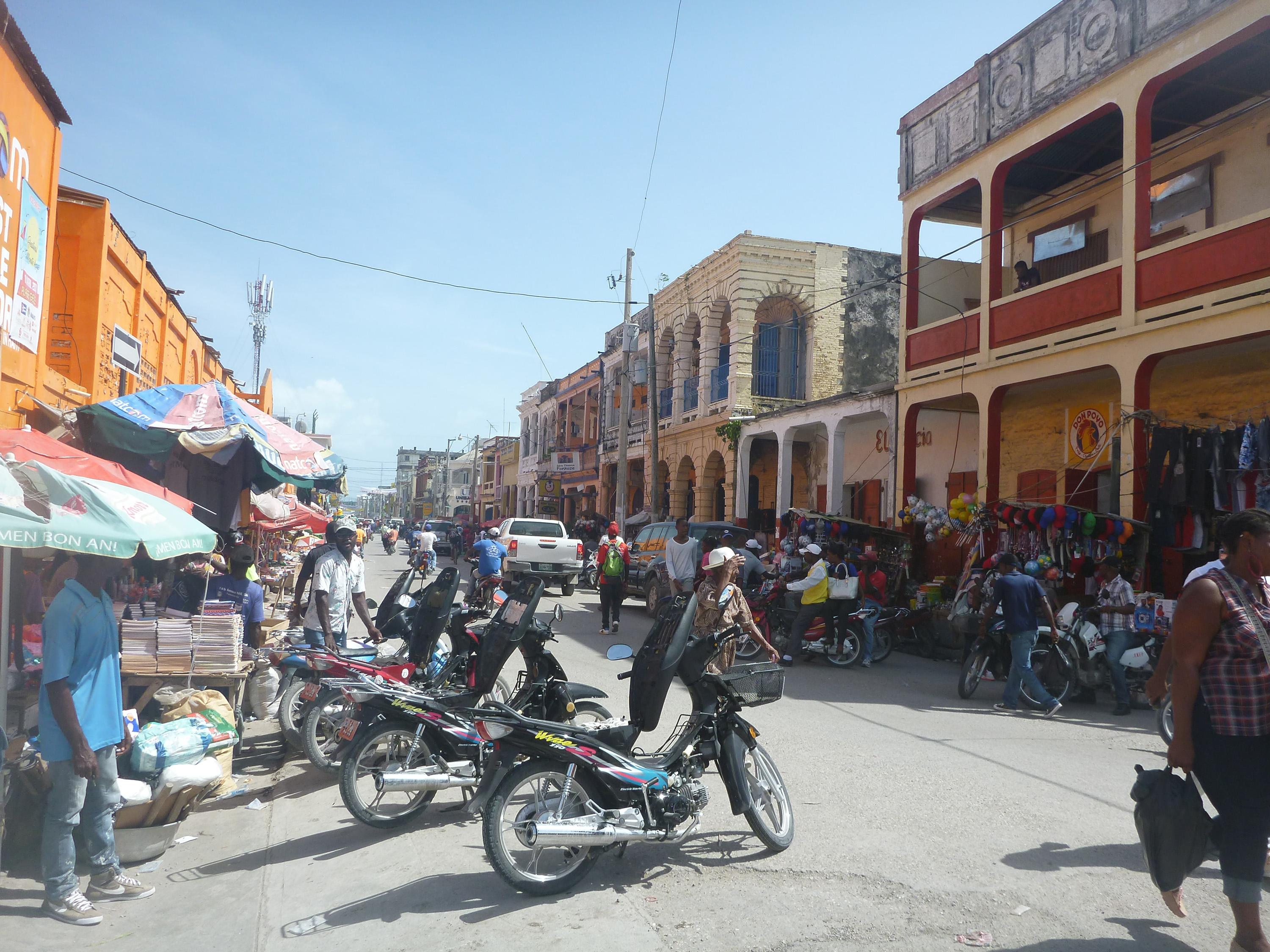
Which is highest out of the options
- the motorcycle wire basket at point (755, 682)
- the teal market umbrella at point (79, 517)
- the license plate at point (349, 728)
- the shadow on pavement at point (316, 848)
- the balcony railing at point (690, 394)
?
the balcony railing at point (690, 394)

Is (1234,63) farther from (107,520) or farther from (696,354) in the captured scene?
(696,354)

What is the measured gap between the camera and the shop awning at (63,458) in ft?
18.1

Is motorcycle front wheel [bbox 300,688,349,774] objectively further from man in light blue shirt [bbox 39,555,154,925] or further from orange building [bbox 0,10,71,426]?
orange building [bbox 0,10,71,426]

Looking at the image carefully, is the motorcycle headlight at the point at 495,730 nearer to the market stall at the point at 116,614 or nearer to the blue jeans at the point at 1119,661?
the market stall at the point at 116,614

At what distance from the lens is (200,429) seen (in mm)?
8359

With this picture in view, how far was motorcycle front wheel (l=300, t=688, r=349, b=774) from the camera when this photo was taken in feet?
21.1

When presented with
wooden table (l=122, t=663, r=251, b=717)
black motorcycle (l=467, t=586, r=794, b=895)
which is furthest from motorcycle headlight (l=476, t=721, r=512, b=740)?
wooden table (l=122, t=663, r=251, b=717)

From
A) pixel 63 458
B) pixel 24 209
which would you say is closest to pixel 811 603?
pixel 63 458

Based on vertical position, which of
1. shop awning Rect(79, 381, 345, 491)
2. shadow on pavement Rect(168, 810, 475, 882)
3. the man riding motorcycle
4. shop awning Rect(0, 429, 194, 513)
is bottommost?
shadow on pavement Rect(168, 810, 475, 882)

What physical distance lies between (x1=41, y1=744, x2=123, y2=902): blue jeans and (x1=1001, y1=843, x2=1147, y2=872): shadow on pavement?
4.57 m

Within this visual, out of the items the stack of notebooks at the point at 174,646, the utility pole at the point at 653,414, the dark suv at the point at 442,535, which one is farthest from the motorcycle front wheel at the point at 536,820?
the dark suv at the point at 442,535

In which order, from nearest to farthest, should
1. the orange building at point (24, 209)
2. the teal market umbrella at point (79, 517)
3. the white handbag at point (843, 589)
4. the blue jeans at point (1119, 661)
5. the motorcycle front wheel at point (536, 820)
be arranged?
the teal market umbrella at point (79, 517) < the motorcycle front wheel at point (536, 820) < the orange building at point (24, 209) < the blue jeans at point (1119, 661) < the white handbag at point (843, 589)

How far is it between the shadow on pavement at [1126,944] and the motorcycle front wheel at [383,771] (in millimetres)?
3264

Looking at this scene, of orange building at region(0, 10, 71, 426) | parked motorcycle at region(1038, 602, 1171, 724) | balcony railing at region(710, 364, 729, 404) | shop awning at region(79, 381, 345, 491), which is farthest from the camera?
balcony railing at region(710, 364, 729, 404)
